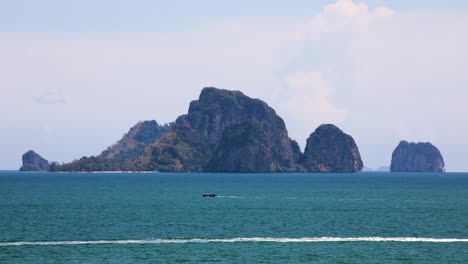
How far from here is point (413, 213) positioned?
16900 centimetres

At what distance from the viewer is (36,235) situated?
389 ft

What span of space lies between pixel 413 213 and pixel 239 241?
66.6m

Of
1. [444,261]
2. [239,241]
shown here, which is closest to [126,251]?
[239,241]

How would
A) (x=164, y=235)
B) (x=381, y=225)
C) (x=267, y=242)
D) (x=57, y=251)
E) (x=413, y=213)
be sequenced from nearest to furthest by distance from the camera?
(x=57, y=251)
(x=267, y=242)
(x=164, y=235)
(x=381, y=225)
(x=413, y=213)

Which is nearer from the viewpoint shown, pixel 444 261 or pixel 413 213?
pixel 444 261

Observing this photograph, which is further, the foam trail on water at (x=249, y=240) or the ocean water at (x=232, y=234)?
the foam trail on water at (x=249, y=240)

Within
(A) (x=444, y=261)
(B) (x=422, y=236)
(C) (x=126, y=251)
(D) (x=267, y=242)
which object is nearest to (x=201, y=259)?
(C) (x=126, y=251)

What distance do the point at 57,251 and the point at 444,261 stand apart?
45787 millimetres

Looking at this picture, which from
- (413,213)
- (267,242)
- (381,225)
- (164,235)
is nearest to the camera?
(267,242)

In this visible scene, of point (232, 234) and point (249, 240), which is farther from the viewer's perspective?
point (232, 234)

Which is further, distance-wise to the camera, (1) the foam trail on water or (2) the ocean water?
(1) the foam trail on water

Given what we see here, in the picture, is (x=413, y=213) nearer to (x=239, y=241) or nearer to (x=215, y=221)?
(x=215, y=221)

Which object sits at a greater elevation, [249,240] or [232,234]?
[232,234]

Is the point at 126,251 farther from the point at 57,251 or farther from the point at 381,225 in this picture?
the point at 381,225
